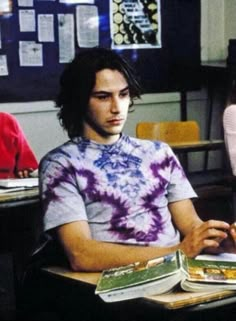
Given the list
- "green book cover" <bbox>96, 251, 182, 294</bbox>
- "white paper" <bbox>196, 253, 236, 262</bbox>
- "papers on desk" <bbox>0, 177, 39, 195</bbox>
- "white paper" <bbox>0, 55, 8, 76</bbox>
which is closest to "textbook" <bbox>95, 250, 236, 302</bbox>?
"green book cover" <bbox>96, 251, 182, 294</bbox>

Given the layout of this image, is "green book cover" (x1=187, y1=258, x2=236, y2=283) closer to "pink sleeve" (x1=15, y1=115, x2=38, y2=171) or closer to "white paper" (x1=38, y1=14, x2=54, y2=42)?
"pink sleeve" (x1=15, y1=115, x2=38, y2=171)

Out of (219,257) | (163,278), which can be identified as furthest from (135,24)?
(163,278)

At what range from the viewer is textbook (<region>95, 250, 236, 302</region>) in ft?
6.41

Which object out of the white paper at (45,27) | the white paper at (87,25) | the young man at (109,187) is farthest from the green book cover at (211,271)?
the white paper at (87,25)

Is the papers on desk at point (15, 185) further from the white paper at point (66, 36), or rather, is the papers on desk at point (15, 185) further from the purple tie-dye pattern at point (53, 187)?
the white paper at point (66, 36)

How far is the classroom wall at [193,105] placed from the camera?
220 inches

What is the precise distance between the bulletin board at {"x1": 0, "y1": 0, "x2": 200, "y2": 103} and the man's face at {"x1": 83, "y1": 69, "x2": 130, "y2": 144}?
9.32 feet

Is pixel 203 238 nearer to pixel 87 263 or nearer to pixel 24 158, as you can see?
pixel 87 263

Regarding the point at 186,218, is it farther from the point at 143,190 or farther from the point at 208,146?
the point at 208,146

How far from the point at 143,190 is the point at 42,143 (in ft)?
10.5

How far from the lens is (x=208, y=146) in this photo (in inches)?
156

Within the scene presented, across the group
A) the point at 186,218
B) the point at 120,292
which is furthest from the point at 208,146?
the point at 120,292

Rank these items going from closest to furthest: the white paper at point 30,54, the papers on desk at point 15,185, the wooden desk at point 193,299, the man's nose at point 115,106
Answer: the wooden desk at point 193,299 < the man's nose at point 115,106 < the papers on desk at point 15,185 < the white paper at point 30,54

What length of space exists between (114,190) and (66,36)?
10.9ft
